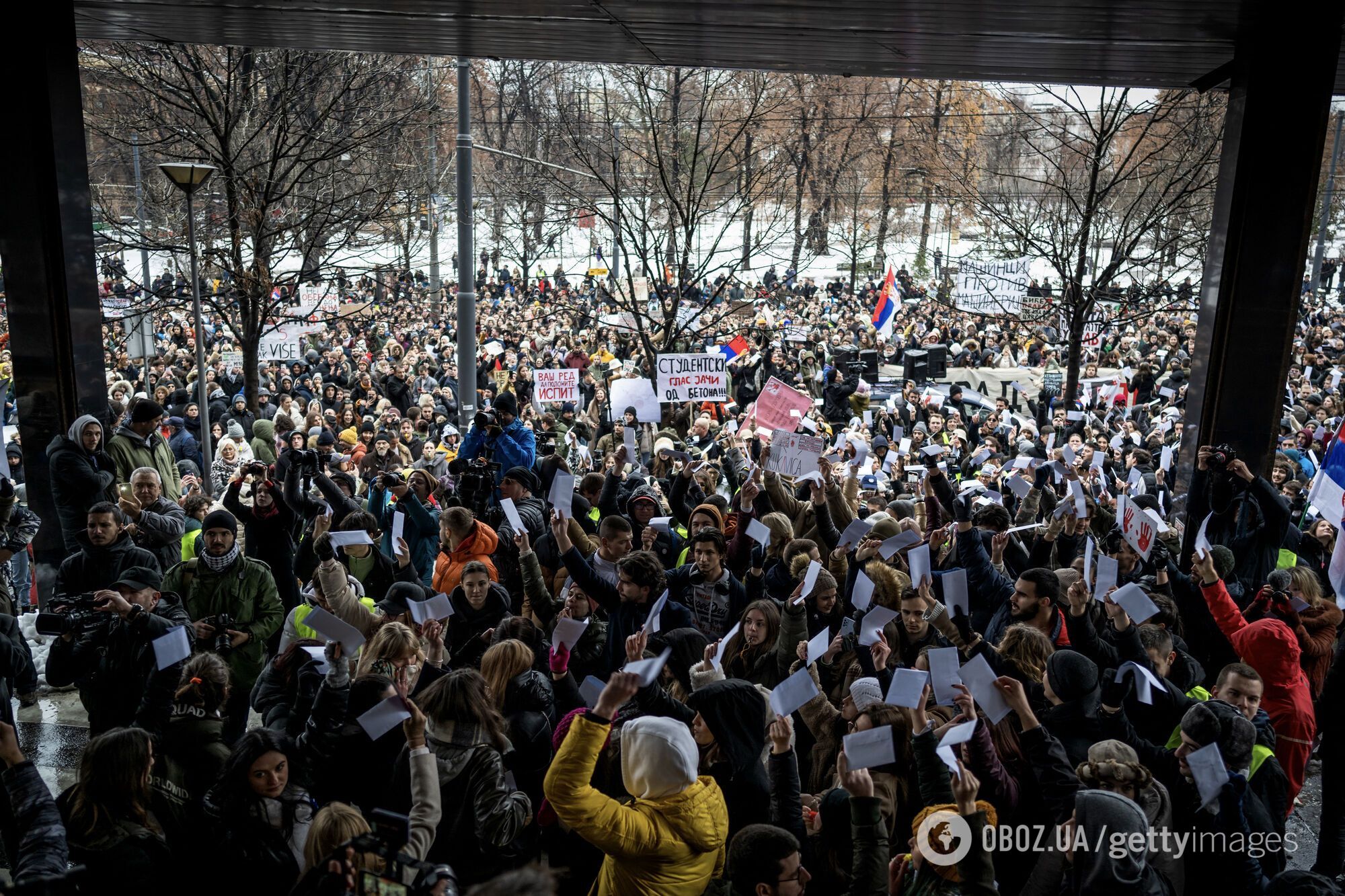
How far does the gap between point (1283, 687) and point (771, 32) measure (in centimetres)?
553

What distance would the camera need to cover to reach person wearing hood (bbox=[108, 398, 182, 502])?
7.65m

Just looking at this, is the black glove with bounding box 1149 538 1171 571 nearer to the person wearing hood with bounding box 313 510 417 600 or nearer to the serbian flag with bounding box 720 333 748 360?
the person wearing hood with bounding box 313 510 417 600

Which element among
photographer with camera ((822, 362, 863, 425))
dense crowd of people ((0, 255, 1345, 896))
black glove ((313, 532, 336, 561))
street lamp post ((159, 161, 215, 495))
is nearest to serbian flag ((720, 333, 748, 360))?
photographer with camera ((822, 362, 863, 425))

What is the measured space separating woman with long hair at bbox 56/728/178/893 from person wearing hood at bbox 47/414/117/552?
4080 mm

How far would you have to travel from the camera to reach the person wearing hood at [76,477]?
6.99m

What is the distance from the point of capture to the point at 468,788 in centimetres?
363

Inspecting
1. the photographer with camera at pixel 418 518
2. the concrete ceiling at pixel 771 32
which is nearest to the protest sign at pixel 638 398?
the concrete ceiling at pixel 771 32

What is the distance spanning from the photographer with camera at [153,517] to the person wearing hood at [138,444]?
1.99ft

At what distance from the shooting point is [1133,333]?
34.8 metres

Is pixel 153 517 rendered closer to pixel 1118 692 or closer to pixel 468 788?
pixel 468 788

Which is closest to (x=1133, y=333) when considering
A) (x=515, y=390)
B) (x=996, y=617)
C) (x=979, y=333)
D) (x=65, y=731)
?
(x=979, y=333)

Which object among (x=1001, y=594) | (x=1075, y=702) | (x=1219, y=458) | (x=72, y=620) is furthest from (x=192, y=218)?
(x=1075, y=702)

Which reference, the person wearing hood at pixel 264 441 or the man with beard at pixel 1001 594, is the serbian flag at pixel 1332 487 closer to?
the man with beard at pixel 1001 594

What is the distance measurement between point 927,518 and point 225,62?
37.6ft
